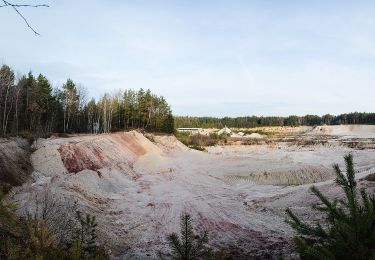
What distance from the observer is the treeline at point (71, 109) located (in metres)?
66.1

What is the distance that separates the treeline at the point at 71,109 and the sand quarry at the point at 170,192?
2310 cm

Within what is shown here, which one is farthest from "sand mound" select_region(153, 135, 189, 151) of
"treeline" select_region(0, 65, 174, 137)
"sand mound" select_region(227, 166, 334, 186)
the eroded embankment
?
the eroded embankment

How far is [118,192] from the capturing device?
3209 centimetres

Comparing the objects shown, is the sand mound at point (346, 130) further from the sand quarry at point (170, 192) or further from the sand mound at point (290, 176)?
the sand mound at point (290, 176)

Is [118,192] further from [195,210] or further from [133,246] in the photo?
[133,246]

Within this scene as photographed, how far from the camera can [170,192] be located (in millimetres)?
32094

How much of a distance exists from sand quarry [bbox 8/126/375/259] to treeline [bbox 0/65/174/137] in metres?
23.1

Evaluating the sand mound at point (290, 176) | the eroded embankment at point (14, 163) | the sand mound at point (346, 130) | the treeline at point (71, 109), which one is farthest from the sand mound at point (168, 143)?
the sand mound at point (346, 130)

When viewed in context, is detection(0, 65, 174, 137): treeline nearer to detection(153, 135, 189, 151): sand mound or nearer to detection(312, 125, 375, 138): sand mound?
detection(153, 135, 189, 151): sand mound

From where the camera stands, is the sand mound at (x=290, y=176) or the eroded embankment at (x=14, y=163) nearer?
the eroded embankment at (x=14, y=163)

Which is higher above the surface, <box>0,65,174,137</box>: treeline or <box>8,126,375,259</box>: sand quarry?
<box>0,65,174,137</box>: treeline

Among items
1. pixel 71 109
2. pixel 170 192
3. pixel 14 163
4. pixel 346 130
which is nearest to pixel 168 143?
pixel 71 109

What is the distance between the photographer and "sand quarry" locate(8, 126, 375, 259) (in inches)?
736

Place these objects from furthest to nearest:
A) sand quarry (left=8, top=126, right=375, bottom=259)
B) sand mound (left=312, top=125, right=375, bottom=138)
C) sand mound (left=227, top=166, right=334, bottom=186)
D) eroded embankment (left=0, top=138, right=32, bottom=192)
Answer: sand mound (left=312, top=125, right=375, bottom=138), sand mound (left=227, top=166, right=334, bottom=186), eroded embankment (left=0, top=138, right=32, bottom=192), sand quarry (left=8, top=126, right=375, bottom=259)
